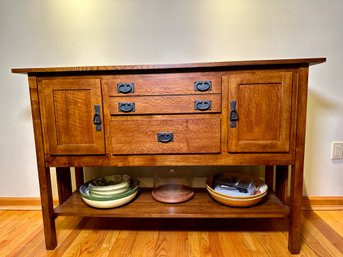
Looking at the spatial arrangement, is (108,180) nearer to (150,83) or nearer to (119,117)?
(119,117)

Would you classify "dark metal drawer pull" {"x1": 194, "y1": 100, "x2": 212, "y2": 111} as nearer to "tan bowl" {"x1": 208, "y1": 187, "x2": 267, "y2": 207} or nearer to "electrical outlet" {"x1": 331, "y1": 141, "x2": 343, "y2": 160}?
"tan bowl" {"x1": 208, "y1": 187, "x2": 267, "y2": 207}

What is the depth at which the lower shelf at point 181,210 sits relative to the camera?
95 centimetres

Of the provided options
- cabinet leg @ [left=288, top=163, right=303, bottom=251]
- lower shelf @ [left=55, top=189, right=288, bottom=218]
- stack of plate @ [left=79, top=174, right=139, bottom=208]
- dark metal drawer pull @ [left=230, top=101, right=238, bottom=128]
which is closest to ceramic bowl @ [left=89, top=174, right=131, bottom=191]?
stack of plate @ [left=79, top=174, right=139, bottom=208]

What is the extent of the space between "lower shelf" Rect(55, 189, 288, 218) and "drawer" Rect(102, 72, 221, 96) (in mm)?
548

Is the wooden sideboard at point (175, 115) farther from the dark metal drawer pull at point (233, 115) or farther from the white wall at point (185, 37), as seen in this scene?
the white wall at point (185, 37)

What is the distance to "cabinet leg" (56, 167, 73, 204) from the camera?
3.76 feet

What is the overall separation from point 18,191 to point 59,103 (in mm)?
→ 925

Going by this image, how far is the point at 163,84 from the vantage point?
874mm

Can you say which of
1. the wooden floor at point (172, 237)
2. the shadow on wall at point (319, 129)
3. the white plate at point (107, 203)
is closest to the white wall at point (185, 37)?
the shadow on wall at point (319, 129)

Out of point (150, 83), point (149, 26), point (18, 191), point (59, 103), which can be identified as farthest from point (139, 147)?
point (18, 191)

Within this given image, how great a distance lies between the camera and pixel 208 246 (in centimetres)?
101

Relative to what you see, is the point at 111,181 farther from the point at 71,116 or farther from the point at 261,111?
the point at 261,111

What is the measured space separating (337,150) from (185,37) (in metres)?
1.14

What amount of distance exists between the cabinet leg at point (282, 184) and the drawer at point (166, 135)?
17.3 inches
